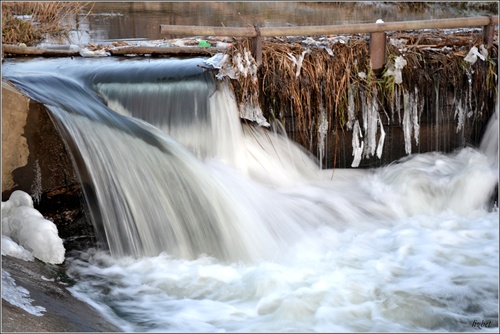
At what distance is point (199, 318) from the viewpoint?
14.3 ft

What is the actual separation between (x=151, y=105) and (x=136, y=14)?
276 inches

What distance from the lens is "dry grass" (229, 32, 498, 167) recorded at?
6484mm

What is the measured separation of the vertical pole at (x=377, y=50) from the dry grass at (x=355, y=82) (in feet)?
0.20

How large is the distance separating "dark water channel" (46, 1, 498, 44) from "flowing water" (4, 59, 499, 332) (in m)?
3.54

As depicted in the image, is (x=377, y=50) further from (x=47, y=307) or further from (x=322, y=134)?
(x=47, y=307)

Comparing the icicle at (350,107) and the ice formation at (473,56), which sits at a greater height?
the ice formation at (473,56)

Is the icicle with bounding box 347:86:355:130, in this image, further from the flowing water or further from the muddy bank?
the muddy bank

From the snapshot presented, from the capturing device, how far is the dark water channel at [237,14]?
11.0m

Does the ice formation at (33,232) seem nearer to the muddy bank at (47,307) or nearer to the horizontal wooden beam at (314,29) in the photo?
the muddy bank at (47,307)

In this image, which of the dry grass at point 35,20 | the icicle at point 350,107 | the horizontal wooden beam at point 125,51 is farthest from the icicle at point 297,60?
the dry grass at point 35,20

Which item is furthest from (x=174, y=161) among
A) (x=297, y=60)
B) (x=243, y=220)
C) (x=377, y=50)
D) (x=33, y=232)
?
(x=377, y=50)

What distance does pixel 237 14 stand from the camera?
13.0 meters

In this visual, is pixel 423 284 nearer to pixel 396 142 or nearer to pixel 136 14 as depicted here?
pixel 396 142

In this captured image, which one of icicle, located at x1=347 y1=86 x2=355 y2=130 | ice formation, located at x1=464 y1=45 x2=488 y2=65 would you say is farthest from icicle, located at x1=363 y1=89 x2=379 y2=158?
ice formation, located at x1=464 y1=45 x2=488 y2=65
